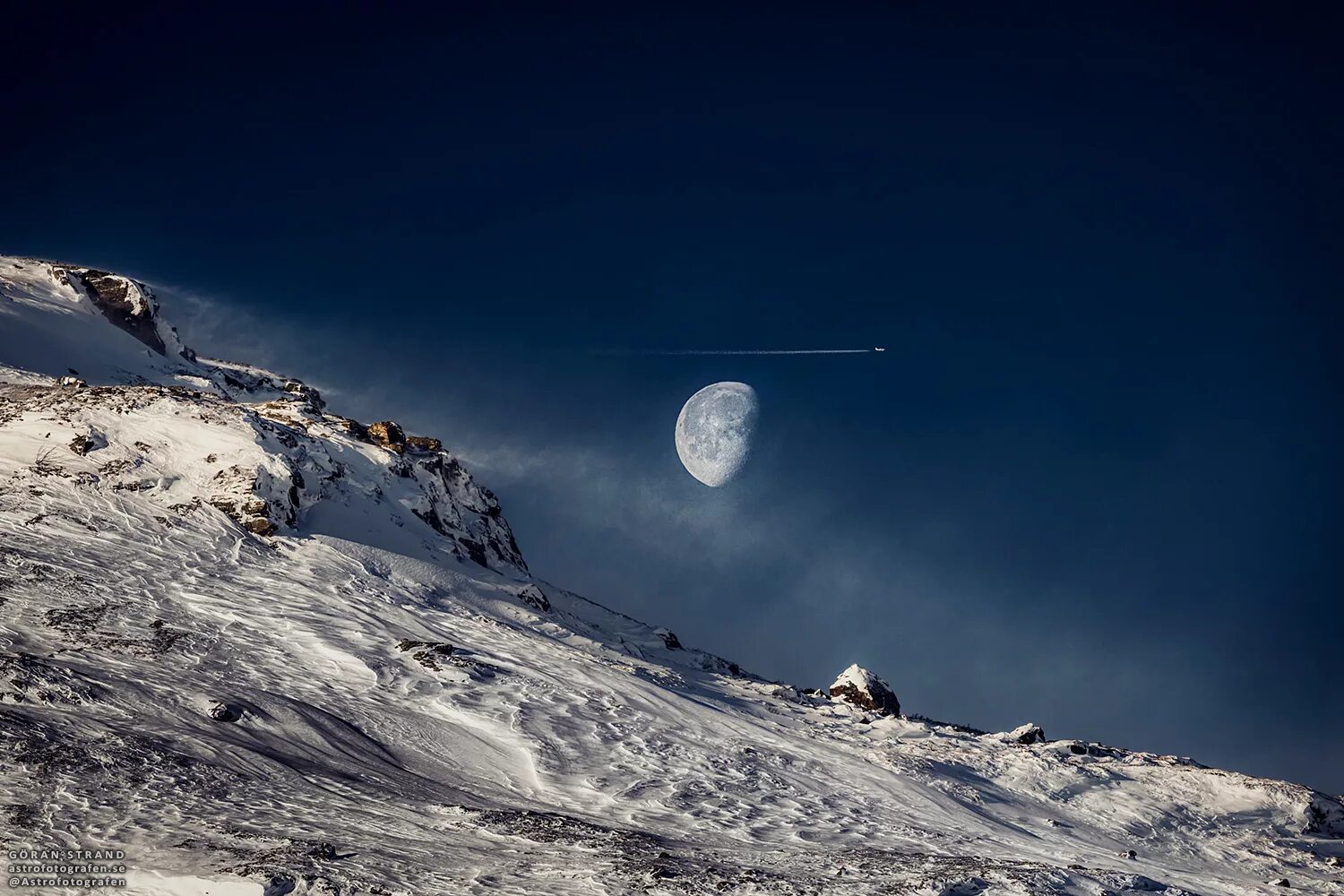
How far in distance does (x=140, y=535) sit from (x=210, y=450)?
1119 cm

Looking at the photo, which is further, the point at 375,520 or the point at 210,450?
the point at 375,520

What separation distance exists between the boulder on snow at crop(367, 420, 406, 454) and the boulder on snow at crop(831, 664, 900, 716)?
132 feet

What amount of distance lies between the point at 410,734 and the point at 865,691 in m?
43.1

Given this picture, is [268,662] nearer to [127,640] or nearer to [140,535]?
[127,640]

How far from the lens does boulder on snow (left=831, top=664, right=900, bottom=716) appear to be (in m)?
63.1

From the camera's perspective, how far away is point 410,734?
1148 inches

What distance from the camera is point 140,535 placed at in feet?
135

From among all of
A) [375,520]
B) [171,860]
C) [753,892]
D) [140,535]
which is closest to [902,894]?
[753,892]

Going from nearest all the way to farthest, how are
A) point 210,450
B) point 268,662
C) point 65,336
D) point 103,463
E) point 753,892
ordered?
point 753,892 → point 268,662 → point 103,463 → point 210,450 → point 65,336

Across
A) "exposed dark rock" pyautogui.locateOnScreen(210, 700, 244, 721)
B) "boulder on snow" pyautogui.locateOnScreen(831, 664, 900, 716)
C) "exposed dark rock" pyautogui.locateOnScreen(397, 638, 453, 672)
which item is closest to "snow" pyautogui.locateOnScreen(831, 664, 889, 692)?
"boulder on snow" pyautogui.locateOnScreen(831, 664, 900, 716)

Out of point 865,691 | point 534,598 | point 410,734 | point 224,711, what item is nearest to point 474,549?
point 534,598

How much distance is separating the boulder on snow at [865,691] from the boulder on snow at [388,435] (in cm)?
4033

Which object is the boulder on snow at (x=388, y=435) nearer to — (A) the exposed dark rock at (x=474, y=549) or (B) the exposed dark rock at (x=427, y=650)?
(A) the exposed dark rock at (x=474, y=549)

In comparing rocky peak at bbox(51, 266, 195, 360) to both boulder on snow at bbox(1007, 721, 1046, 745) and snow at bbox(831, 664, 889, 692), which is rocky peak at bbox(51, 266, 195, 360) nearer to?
snow at bbox(831, 664, 889, 692)
